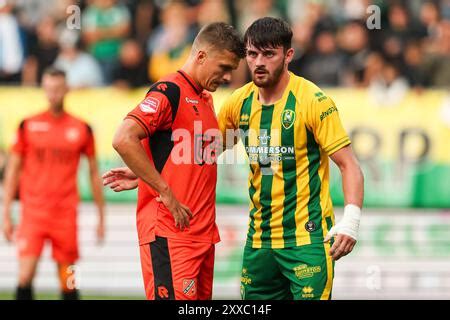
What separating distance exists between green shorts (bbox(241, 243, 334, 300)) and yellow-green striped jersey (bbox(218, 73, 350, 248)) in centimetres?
7

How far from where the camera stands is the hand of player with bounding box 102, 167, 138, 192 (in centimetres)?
716

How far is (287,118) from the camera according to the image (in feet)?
23.3

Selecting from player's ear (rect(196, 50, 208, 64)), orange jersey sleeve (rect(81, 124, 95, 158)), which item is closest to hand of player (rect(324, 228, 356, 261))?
player's ear (rect(196, 50, 208, 64))

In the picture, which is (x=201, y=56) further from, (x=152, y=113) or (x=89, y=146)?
(x=89, y=146)

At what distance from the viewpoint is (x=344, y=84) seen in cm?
1434

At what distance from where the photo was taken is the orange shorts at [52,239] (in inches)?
462

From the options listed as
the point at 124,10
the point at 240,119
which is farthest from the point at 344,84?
the point at 240,119

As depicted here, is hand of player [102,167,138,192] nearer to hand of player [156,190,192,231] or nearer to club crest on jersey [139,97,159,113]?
hand of player [156,190,192,231]

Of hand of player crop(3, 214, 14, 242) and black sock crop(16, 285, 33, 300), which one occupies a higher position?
hand of player crop(3, 214, 14, 242)

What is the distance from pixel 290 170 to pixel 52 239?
18.0 ft

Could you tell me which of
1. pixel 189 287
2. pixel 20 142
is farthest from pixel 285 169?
pixel 20 142

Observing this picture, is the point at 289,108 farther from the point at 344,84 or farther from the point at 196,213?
the point at 344,84

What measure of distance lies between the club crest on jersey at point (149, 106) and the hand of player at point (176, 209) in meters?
0.56
